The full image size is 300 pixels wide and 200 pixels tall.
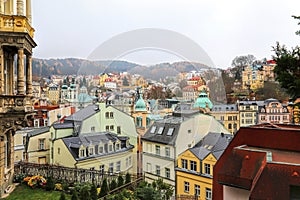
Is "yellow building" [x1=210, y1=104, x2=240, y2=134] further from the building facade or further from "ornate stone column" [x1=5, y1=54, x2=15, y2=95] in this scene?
"ornate stone column" [x1=5, y1=54, x2=15, y2=95]

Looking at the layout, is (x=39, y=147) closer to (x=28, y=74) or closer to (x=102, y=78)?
(x=28, y=74)

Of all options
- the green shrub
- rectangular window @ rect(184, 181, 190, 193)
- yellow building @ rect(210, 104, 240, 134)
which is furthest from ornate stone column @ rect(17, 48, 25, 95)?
rectangular window @ rect(184, 181, 190, 193)

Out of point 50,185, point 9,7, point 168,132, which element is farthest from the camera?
point 50,185

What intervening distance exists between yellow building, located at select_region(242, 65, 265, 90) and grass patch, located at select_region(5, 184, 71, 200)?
114ft

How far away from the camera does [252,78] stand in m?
40.2

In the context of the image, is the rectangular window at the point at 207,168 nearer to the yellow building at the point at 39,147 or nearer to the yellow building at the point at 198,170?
the yellow building at the point at 198,170

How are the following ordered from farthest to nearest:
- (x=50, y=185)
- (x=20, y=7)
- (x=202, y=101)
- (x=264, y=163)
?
(x=50, y=185) → (x=20, y=7) → (x=202, y=101) → (x=264, y=163)

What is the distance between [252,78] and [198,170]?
106 ft

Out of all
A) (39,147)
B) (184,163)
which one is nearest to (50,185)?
(184,163)

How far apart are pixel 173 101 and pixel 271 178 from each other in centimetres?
191

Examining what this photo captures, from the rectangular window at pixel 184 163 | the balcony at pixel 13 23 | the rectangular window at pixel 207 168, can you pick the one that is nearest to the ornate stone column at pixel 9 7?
the balcony at pixel 13 23

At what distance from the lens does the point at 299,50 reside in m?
5.66

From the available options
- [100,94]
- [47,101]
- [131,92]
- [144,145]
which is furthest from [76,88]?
[47,101]

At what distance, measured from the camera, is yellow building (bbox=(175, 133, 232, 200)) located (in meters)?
10.5
